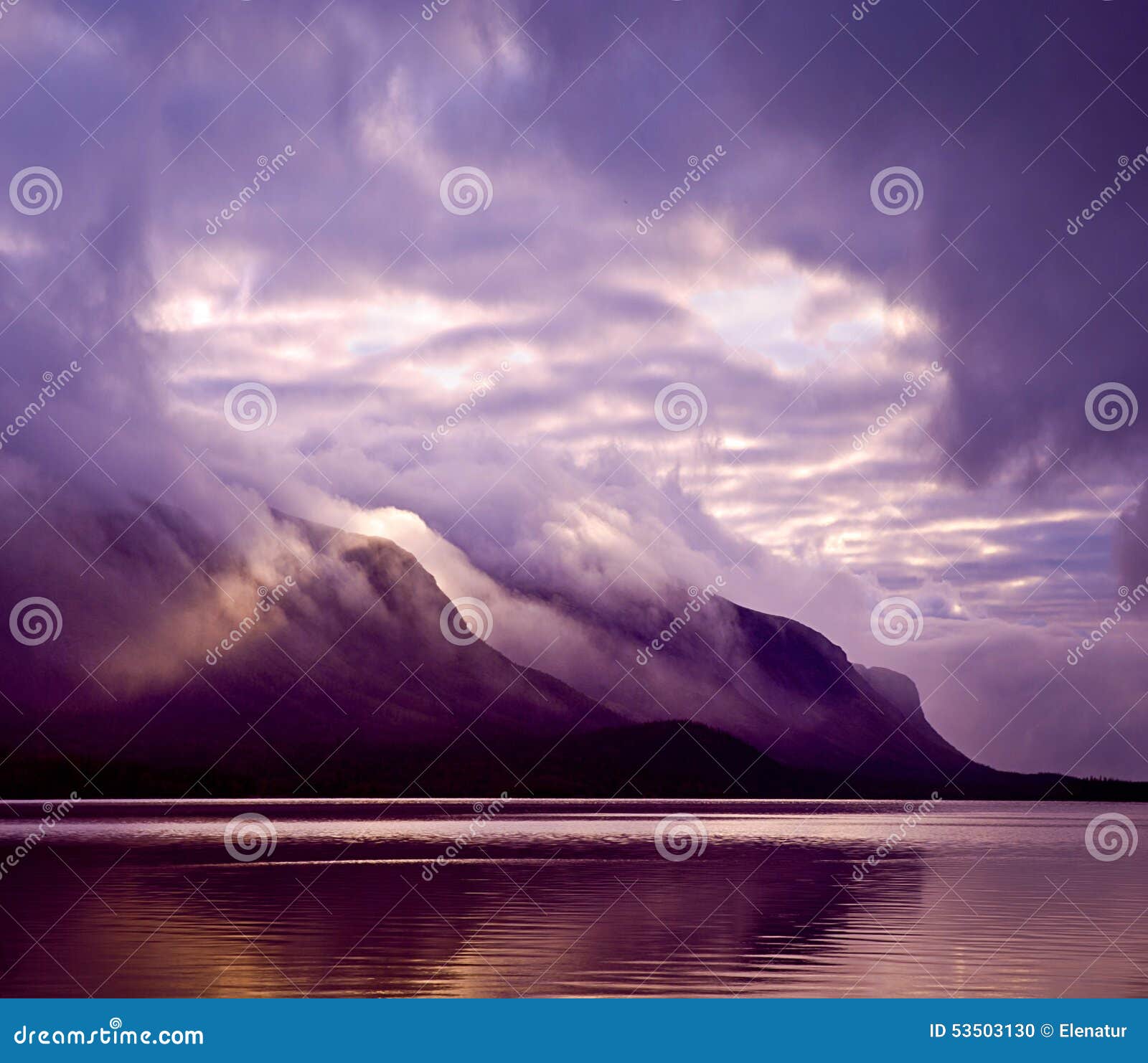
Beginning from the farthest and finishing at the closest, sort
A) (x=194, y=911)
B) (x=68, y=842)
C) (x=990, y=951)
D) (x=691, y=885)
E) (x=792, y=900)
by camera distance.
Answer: (x=68, y=842)
(x=691, y=885)
(x=792, y=900)
(x=194, y=911)
(x=990, y=951)

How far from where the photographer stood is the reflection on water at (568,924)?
31094 millimetres

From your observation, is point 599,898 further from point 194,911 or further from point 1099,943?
point 1099,943

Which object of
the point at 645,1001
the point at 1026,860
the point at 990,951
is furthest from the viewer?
the point at 1026,860

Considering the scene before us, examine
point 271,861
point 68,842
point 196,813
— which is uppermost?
point 196,813

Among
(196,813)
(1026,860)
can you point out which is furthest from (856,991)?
(196,813)

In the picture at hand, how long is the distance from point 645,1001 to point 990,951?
13.5 meters

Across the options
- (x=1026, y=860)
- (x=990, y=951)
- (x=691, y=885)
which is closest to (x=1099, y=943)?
(x=990, y=951)

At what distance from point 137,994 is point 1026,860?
219 feet

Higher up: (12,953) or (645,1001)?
(12,953)

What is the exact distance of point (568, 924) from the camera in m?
42.3

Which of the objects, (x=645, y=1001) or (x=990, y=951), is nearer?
(x=645, y=1001)

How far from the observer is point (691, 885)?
190 feet

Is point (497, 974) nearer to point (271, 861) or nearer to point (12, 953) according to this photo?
point (12, 953)

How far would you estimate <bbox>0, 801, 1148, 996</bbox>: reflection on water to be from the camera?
102 feet
